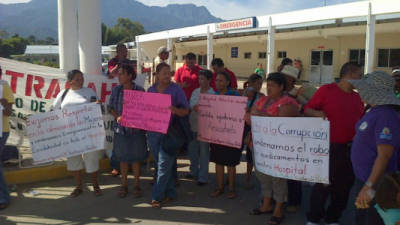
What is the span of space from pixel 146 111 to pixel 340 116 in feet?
7.71

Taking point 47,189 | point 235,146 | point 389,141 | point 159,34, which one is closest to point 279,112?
point 235,146

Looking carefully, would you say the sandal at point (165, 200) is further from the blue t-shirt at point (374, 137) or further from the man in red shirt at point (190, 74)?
the blue t-shirt at point (374, 137)

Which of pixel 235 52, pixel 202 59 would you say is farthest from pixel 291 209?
pixel 202 59

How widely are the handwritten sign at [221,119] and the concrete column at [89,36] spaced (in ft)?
7.82

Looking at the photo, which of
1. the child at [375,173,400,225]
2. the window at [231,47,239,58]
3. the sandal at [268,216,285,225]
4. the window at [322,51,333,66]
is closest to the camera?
the child at [375,173,400,225]

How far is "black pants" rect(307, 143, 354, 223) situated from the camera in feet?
11.3

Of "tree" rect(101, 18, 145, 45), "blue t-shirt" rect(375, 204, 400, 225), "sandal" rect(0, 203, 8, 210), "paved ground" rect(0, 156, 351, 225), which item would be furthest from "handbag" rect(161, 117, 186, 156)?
"tree" rect(101, 18, 145, 45)

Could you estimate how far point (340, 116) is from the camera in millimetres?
3416

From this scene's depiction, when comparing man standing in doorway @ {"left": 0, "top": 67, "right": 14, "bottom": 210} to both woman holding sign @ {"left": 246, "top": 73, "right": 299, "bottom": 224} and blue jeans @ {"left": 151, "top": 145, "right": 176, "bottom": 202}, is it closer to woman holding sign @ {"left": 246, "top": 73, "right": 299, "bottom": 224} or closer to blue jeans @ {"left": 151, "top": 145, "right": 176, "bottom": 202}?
blue jeans @ {"left": 151, "top": 145, "right": 176, "bottom": 202}

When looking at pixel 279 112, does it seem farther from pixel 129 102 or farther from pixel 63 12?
pixel 63 12

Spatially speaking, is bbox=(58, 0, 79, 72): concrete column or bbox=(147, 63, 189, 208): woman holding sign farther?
bbox=(58, 0, 79, 72): concrete column

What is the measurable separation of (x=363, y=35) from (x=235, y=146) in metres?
21.1

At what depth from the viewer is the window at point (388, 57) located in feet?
67.9

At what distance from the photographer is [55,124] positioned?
15.4 ft
